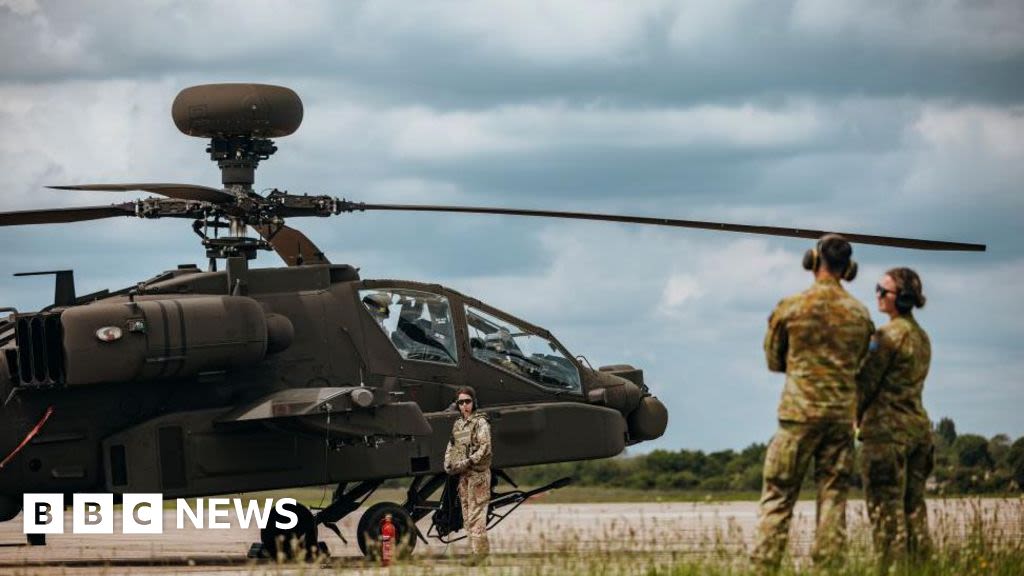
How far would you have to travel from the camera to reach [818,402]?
9859 millimetres

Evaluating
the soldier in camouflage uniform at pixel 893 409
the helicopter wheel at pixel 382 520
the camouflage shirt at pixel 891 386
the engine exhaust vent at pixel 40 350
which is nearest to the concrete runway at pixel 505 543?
the helicopter wheel at pixel 382 520

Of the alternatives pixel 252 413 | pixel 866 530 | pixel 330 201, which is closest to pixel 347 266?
pixel 330 201

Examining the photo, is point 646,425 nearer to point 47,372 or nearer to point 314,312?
point 314,312

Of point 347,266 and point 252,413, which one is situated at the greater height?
point 347,266

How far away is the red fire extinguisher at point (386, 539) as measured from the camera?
14.3 metres

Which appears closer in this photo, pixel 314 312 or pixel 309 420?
pixel 309 420

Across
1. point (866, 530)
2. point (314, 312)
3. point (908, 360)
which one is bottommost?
point (866, 530)

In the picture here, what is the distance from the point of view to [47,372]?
14.3 meters

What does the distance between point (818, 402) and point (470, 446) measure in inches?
221

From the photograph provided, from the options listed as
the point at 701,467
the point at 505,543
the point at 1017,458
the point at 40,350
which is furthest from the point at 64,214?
the point at 701,467

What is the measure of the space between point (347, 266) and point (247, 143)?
1.62 m

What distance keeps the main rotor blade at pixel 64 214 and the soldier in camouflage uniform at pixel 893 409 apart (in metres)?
8.14

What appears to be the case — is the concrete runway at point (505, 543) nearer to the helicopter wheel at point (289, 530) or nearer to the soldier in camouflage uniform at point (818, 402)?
the helicopter wheel at point (289, 530)

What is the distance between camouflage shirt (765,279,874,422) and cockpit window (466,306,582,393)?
6977 millimetres
